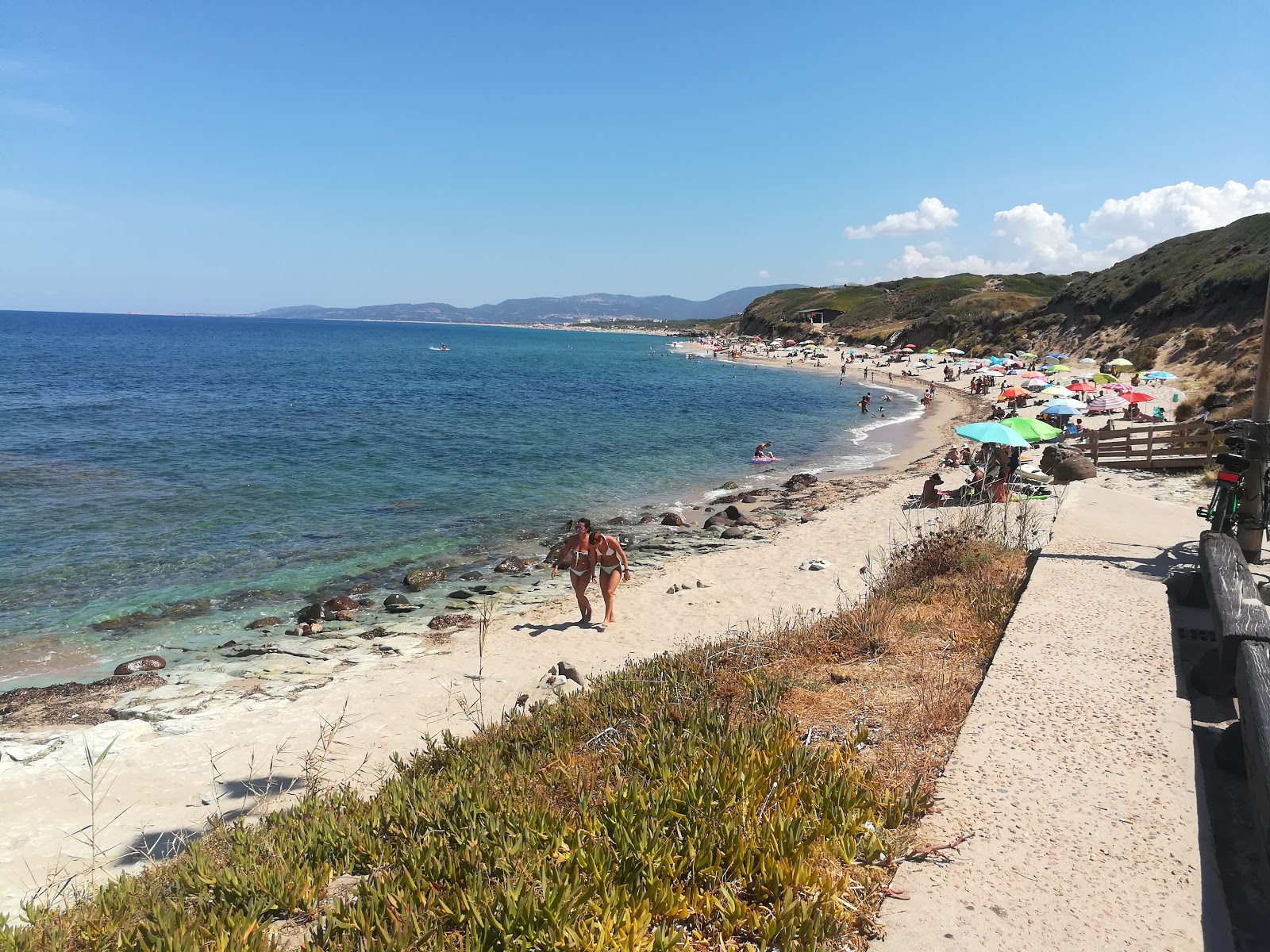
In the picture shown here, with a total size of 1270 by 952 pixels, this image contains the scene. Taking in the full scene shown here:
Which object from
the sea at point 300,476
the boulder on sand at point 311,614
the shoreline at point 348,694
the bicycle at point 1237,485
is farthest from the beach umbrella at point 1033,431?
the boulder on sand at point 311,614

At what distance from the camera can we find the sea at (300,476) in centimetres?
1495

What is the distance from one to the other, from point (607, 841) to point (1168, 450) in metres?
19.4

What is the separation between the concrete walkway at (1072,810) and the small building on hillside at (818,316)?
12223cm

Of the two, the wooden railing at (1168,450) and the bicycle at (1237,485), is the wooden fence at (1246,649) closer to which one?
the bicycle at (1237,485)

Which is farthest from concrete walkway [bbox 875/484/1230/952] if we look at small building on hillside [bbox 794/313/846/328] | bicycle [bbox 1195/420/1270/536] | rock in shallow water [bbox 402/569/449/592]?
small building on hillside [bbox 794/313/846/328]

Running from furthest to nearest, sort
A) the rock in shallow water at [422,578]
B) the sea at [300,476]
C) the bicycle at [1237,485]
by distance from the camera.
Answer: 1. the rock in shallow water at [422,578]
2. the sea at [300,476]
3. the bicycle at [1237,485]

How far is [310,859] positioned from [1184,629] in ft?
24.3

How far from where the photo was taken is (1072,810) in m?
4.12

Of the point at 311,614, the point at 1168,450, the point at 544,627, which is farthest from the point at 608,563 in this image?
the point at 1168,450

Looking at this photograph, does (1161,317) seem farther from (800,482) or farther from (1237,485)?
(1237,485)

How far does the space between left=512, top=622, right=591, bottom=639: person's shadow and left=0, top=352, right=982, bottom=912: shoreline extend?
1.6 inches

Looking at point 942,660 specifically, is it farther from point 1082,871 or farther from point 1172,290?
point 1172,290

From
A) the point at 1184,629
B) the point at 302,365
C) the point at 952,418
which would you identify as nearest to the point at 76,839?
the point at 1184,629

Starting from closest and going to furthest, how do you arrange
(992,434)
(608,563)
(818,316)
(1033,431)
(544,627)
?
(608,563) → (544,627) → (992,434) → (1033,431) → (818,316)
